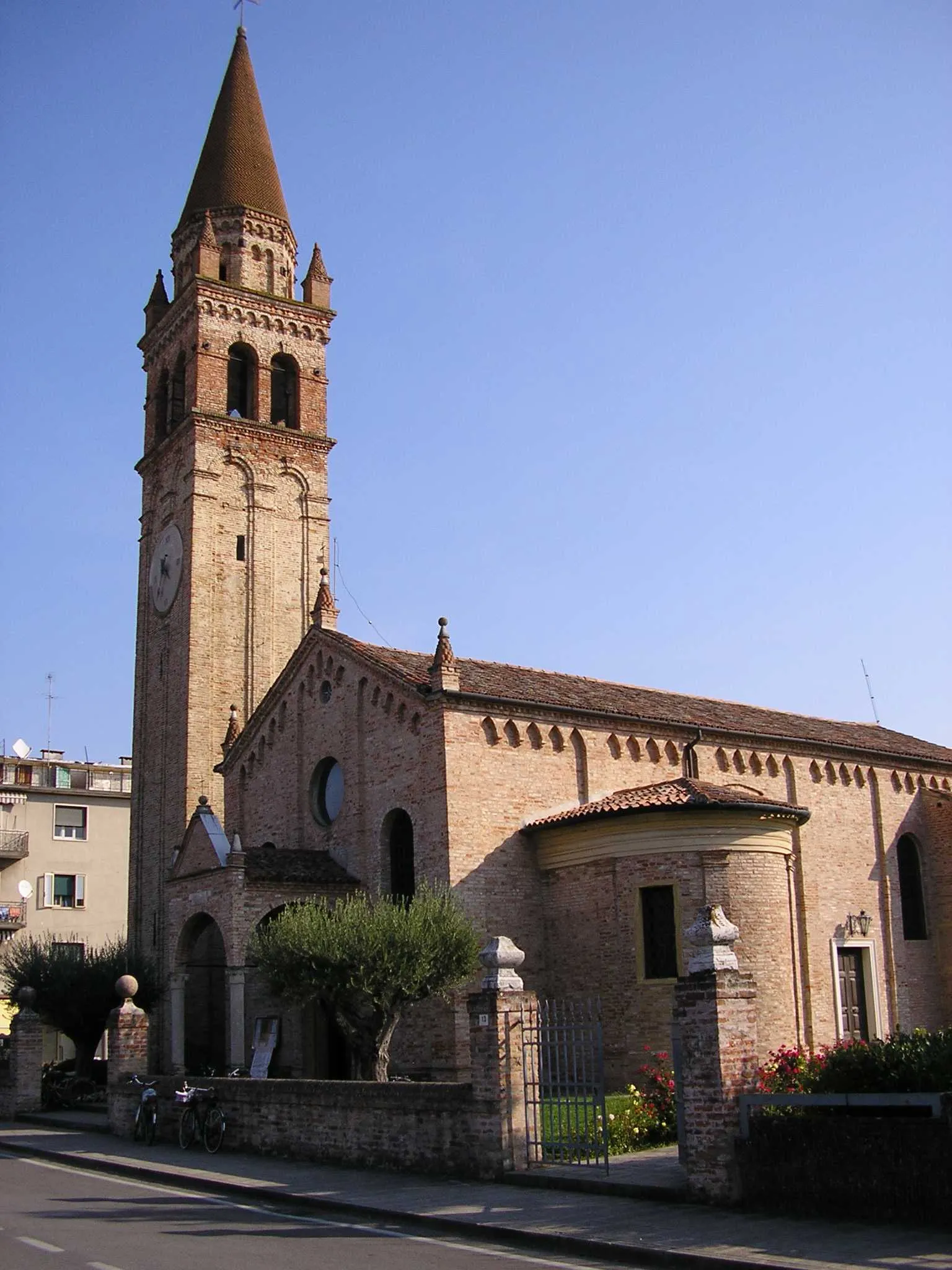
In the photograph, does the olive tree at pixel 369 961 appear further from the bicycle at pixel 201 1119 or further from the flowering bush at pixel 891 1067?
the flowering bush at pixel 891 1067

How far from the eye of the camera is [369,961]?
1959 centimetres

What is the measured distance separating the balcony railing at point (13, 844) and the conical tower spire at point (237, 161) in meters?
22.9

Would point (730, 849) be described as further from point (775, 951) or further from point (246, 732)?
point (246, 732)

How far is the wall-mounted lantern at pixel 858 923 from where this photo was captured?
88.8ft

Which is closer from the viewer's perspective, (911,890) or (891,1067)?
(891,1067)

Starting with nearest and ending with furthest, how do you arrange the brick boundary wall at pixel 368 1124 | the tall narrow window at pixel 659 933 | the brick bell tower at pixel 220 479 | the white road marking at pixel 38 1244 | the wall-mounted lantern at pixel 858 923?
the white road marking at pixel 38 1244, the brick boundary wall at pixel 368 1124, the tall narrow window at pixel 659 933, the wall-mounted lantern at pixel 858 923, the brick bell tower at pixel 220 479

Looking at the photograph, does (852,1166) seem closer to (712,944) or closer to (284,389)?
(712,944)

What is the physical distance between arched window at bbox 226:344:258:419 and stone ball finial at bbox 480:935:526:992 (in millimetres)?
26358

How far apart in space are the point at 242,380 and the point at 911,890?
2429cm

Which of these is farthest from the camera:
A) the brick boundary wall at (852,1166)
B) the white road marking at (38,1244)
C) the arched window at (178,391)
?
the arched window at (178,391)

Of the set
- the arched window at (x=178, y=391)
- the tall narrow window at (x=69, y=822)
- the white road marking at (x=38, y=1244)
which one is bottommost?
the white road marking at (x=38, y=1244)

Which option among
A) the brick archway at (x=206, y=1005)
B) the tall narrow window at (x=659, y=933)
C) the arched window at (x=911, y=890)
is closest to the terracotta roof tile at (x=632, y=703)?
the arched window at (x=911, y=890)

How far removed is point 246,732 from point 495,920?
947 centimetres

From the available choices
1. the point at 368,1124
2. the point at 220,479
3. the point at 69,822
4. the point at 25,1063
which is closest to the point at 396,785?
the point at 368,1124
